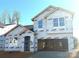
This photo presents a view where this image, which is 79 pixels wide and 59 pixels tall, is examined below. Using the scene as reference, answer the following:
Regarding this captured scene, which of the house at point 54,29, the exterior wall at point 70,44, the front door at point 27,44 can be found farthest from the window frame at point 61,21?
the front door at point 27,44

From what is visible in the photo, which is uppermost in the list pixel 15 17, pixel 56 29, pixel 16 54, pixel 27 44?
pixel 15 17

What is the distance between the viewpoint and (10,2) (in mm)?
2564

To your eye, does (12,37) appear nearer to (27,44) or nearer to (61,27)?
(27,44)

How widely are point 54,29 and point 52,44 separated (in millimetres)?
179

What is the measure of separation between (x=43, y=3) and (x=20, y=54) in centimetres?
66

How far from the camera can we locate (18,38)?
8.39 ft

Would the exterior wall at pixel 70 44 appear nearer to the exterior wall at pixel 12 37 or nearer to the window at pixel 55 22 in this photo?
the window at pixel 55 22

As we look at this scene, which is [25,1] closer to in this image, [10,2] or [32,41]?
[10,2]

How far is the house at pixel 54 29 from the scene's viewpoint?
241cm

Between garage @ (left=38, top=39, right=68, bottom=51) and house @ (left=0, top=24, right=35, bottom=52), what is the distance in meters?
0.11

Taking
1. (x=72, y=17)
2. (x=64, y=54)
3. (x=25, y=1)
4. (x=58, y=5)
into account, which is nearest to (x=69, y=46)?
(x=64, y=54)

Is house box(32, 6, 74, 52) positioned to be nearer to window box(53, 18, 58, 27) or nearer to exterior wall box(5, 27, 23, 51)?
window box(53, 18, 58, 27)

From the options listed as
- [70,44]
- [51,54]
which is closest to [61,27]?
[70,44]

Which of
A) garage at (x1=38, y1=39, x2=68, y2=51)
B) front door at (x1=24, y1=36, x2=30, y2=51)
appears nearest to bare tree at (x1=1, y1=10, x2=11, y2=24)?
front door at (x1=24, y1=36, x2=30, y2=51)
